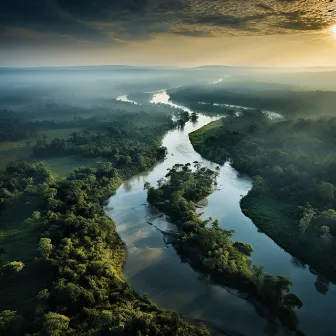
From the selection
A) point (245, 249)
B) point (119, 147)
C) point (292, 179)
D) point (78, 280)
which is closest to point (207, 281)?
point (245, 249)

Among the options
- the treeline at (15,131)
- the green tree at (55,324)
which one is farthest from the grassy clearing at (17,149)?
the green tree at (55,324)

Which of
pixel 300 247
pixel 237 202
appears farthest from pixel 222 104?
Result: pixel 300 247

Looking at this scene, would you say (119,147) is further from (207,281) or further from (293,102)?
(293,102)

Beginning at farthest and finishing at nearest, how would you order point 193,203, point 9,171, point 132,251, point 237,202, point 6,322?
point 9,171 → point 237,202 → point 193,203 → point 132,251 → point 6,322

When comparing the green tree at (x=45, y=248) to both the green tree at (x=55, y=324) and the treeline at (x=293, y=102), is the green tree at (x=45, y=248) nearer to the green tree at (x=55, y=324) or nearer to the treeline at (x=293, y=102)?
the green tree at (x=55, y=324)

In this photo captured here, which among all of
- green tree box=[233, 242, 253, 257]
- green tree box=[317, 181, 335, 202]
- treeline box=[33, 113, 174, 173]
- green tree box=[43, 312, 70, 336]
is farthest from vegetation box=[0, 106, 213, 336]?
green tree box=[317, 181, 335, 202]

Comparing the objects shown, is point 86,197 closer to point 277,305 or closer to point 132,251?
point 132,251

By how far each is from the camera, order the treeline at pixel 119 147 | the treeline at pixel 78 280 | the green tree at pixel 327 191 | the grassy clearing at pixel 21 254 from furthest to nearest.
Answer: the treeline at pixel 119 147
the green tree at pixel 327 191
the grassy clearing at pixel 21 254
the treeline at pixel 78 280
